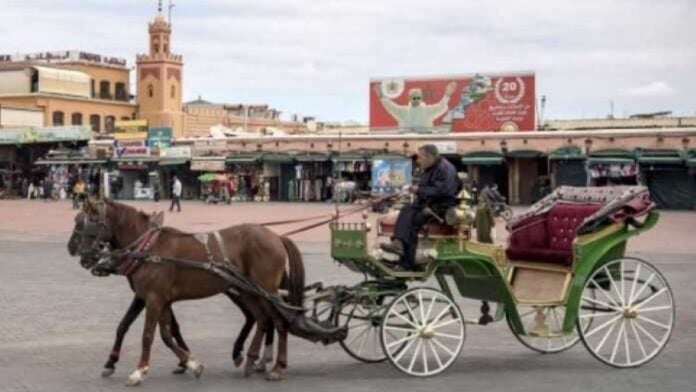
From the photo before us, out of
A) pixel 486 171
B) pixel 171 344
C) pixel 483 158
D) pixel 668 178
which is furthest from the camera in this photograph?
pixel 486 171

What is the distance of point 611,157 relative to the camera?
4284cm

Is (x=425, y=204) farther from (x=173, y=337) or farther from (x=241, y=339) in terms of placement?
(x=173, y=337)

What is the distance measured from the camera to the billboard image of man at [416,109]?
52875 mm

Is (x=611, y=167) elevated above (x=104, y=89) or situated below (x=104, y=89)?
below

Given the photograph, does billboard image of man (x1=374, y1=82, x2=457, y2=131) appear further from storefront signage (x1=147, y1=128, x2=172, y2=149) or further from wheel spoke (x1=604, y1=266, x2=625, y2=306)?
wheel spoke (x1=604, y1=266, x2=625, y2=306)

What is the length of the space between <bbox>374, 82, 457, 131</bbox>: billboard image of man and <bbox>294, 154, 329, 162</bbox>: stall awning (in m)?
6.11

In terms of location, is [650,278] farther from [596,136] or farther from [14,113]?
[14,113]

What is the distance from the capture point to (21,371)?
27.8ft

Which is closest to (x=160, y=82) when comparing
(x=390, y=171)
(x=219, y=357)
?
(x=390, y=171)

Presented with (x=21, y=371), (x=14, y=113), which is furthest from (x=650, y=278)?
(x=14, y=113)

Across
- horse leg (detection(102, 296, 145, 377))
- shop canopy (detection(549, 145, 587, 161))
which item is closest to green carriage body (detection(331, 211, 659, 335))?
horse leg (detection(102, 296, 145, 377))

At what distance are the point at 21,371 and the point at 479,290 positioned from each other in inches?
164

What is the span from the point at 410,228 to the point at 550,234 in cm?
166

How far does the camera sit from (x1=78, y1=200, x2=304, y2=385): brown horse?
799cm
